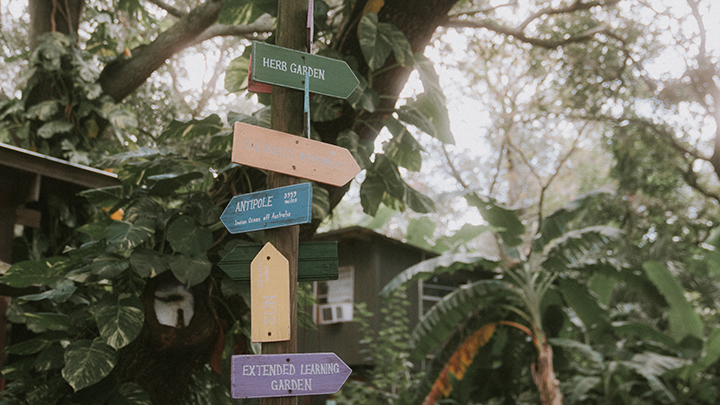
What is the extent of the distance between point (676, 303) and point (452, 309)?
3.47 meters

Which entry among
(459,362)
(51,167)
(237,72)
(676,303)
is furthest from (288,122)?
(676,303)

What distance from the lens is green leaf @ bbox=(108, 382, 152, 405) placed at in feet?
8.43

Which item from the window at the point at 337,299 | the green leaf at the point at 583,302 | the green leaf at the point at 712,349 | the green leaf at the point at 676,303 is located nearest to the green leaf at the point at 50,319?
the green leaf at the point at 583,302

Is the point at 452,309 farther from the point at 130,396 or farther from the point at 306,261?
the point at 306,261

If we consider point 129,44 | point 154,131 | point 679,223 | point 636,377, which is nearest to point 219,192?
point 129,44

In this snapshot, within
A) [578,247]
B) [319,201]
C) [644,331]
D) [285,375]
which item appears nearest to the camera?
[285,375]

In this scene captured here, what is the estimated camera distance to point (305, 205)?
1930 millimetres

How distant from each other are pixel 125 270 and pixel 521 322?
6.43m

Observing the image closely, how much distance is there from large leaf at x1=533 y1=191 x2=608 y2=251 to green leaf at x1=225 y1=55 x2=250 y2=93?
4611 mm

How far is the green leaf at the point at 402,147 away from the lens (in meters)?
3.22

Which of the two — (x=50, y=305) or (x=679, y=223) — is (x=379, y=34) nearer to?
(x=50, y=305)

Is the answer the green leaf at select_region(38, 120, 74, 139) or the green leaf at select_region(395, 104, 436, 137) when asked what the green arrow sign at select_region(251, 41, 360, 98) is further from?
the green leaf at select_region(38, 120, 74, 139)

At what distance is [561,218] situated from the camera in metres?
6.48

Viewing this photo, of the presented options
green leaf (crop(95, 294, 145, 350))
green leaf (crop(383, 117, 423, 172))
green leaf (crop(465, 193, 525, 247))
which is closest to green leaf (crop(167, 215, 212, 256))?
Result: green leaf (crop(95, 294, 145, 350))
